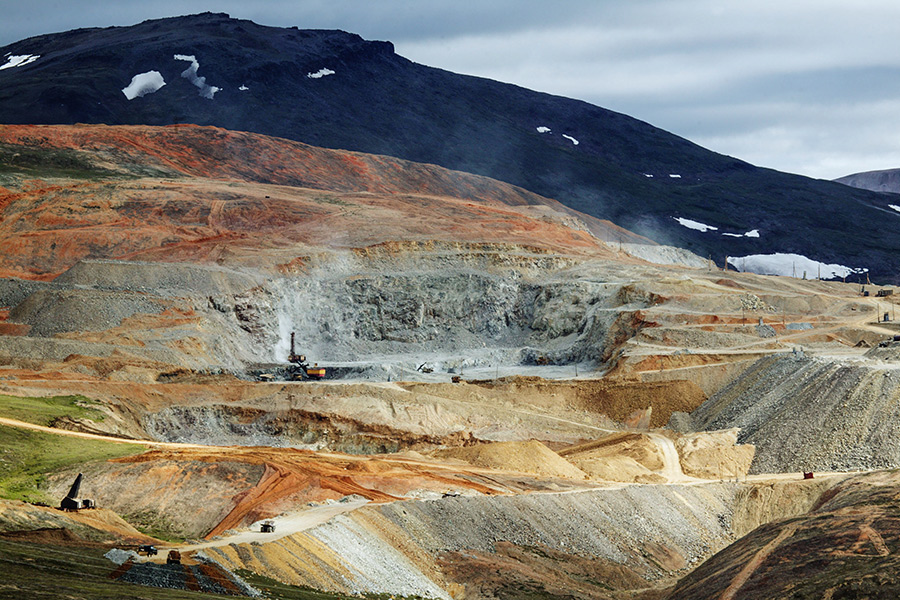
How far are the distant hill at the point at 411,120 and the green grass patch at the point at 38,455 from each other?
84683mm

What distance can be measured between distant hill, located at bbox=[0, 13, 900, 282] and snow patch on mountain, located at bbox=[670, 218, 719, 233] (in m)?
0.19

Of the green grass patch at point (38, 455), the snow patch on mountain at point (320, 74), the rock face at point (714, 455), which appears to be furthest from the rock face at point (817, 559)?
the snow patch on mountain at point (320, 74)

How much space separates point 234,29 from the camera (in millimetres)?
145250

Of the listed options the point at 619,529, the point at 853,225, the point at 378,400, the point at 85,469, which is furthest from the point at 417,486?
the point at 853,225

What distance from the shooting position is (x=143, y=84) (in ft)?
425

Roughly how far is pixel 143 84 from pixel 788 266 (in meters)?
73.8

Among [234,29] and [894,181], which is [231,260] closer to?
[234,29]

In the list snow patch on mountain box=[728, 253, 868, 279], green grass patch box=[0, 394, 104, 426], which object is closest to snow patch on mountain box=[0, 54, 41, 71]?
snow patch on mountain box=[728, 253, 868, 279]

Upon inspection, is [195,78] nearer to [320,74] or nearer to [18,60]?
[320,74]

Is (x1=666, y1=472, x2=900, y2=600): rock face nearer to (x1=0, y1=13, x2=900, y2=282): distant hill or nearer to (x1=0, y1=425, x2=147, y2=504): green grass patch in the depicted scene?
(x1=0, y1=425, x2=147, y2=504): green grass patch

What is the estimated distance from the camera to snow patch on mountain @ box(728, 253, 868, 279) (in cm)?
12138

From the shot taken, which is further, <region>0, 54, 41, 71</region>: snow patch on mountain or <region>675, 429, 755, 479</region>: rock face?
<region>0, 54, 41, 71</region>: snow patch on mountain

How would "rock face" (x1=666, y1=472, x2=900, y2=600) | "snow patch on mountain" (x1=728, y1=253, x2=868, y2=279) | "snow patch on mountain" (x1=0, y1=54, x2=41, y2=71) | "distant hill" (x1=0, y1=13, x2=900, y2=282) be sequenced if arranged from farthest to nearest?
"snow patch on mountain" (x1=0, y1=54, x2=41, y2=71)
"distant hill" (x1=0, y1=13, x2=900, y2=282)
"snow patch on mountain" (x1=728, y1=253, x2=868, y2=279)
"rock face" (x1=666, y1=472, x2=900, y2=600)

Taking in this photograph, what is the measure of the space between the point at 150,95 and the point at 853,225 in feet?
271
